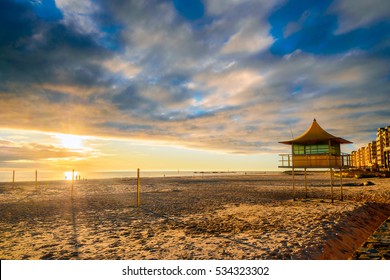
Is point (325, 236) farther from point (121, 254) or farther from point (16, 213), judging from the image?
point (16, 213)

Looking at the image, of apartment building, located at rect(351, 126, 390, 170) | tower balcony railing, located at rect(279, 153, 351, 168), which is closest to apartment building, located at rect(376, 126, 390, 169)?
apartment building, located at rect(351, 126, 390, 170)

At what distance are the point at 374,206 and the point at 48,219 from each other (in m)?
20.9

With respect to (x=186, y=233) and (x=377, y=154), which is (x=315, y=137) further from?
(x=377, y=154)

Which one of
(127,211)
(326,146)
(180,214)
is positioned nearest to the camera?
(180,214)

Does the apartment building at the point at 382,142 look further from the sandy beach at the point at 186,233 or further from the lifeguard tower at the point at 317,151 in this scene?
the sandy beach at the point at 186,233

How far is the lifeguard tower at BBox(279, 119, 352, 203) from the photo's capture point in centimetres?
2111

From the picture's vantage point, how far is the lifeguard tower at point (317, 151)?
2111cm

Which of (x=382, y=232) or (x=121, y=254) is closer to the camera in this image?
(x=121, y=254)

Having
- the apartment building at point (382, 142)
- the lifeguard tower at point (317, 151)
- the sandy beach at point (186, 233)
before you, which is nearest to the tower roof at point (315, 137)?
the lifeguard tower at point (317, 151)

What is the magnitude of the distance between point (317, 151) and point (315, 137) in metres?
1.32

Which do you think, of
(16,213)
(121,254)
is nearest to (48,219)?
(16,213)

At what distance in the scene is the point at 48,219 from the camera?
1445 centimetres

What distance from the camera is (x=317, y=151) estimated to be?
21703mm
